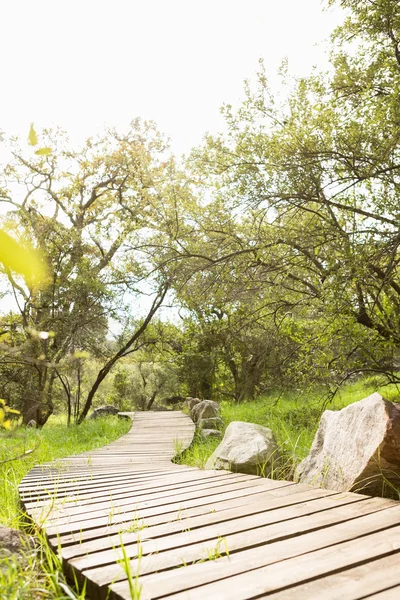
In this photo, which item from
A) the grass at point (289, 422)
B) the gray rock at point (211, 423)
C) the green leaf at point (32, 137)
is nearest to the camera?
the green leaf at point (32, 137)

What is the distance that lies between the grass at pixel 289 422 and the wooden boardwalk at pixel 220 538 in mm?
1457

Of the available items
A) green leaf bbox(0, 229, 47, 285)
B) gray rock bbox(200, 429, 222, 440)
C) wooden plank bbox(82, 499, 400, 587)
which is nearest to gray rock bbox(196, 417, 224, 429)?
gray rock bbox(200, 429, 222, 440)

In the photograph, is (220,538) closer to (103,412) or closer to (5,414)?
(5,414)

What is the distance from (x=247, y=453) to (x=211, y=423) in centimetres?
523

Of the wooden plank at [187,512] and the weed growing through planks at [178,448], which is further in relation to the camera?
the weed growing through planks at [178,448]

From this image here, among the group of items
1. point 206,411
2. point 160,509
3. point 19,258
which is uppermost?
point 19,258

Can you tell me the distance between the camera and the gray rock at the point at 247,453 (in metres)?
5.06

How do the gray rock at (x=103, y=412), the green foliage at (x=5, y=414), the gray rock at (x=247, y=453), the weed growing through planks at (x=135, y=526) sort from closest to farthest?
the green foliage at (x=5, y=414)
the weed growing through planks at (x=135, y=526)
the gray rock at (x=247, y=453)
the gray rock at (x=103, y=412)

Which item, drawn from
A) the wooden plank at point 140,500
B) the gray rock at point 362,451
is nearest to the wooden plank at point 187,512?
the wooden plank at point 140,500

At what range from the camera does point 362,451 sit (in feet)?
12.7

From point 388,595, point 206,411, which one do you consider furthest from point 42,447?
point 388,595

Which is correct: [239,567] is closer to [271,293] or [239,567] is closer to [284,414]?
[271,293]

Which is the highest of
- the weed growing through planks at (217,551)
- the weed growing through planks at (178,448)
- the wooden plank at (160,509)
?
the weed growing through planks at (217,551)

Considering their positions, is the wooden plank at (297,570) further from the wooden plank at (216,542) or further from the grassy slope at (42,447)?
the grassy slope at (42,447)
